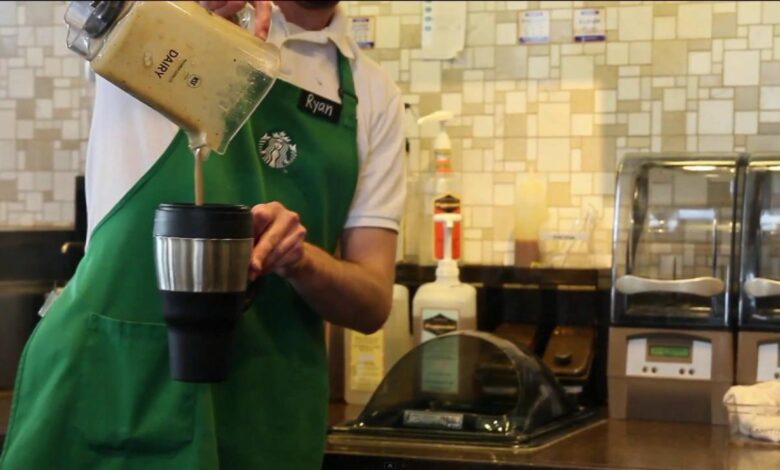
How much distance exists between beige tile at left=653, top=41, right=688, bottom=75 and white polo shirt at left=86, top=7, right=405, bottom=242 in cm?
78

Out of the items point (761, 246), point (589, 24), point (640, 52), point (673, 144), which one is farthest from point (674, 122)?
point (761, 246)

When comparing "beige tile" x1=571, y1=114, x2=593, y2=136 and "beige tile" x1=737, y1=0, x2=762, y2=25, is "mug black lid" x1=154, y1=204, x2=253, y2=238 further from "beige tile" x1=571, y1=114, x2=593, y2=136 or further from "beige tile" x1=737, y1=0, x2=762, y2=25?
"beige tile" x1=737, y1=0, x2=762, y2=25

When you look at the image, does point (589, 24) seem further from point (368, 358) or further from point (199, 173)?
point (199, 173)

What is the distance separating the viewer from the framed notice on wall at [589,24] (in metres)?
2.28

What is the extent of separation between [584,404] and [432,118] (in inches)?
24.3

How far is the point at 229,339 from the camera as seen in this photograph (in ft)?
3.96

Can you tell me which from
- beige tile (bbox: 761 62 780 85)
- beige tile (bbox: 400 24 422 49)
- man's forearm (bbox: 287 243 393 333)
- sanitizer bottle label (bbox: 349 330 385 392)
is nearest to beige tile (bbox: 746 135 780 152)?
→ beige tile (bbox: 761 62 780 85)

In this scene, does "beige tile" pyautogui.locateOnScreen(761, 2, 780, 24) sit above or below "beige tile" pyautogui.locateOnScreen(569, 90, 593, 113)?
above

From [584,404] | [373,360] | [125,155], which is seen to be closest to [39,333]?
[125,155]

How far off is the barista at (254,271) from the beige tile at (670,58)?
2.68 ft

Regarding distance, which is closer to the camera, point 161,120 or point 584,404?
point 161,120

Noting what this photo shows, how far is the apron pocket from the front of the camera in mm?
1372

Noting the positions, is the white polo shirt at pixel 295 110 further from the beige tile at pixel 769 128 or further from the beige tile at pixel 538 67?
the beige tile at pixel 769 128

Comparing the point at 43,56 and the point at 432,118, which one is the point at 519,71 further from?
the point at 43,56
